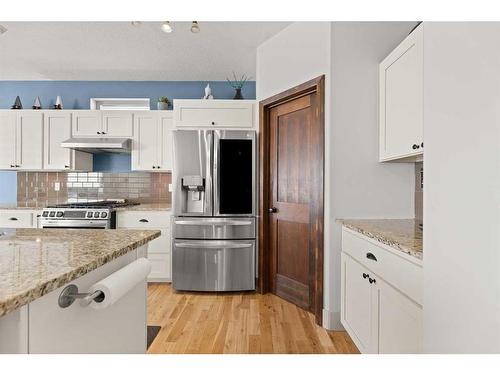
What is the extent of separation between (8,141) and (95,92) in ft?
3.89

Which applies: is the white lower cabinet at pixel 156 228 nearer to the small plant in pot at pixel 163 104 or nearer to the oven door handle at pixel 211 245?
the oven door handle at pixel 211 245

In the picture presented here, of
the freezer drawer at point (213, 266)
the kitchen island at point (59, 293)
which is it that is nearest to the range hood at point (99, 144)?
the freezer drawer at point (213, 266)

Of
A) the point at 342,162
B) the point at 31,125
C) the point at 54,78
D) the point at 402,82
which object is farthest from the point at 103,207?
the point at 402,82

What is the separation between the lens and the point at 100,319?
1.08 m

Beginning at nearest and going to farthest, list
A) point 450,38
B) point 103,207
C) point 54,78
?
point 450,38, point 103,207, point 54,78

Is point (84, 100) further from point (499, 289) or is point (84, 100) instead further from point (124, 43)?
point (499, 289)

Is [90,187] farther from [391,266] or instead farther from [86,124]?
[391,266]

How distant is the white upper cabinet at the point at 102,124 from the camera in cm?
419

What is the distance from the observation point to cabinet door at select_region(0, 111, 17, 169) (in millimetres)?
4160

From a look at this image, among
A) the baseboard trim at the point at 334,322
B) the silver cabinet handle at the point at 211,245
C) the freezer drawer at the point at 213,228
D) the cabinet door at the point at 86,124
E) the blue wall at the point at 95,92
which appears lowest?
the baseboard trim at the point at 334,322

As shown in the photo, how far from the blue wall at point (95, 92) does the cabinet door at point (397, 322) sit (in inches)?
134

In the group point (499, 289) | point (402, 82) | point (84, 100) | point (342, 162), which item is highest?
point (84, 100)

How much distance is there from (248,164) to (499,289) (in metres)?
2.94

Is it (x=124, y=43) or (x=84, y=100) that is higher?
(x=124, y=43)
